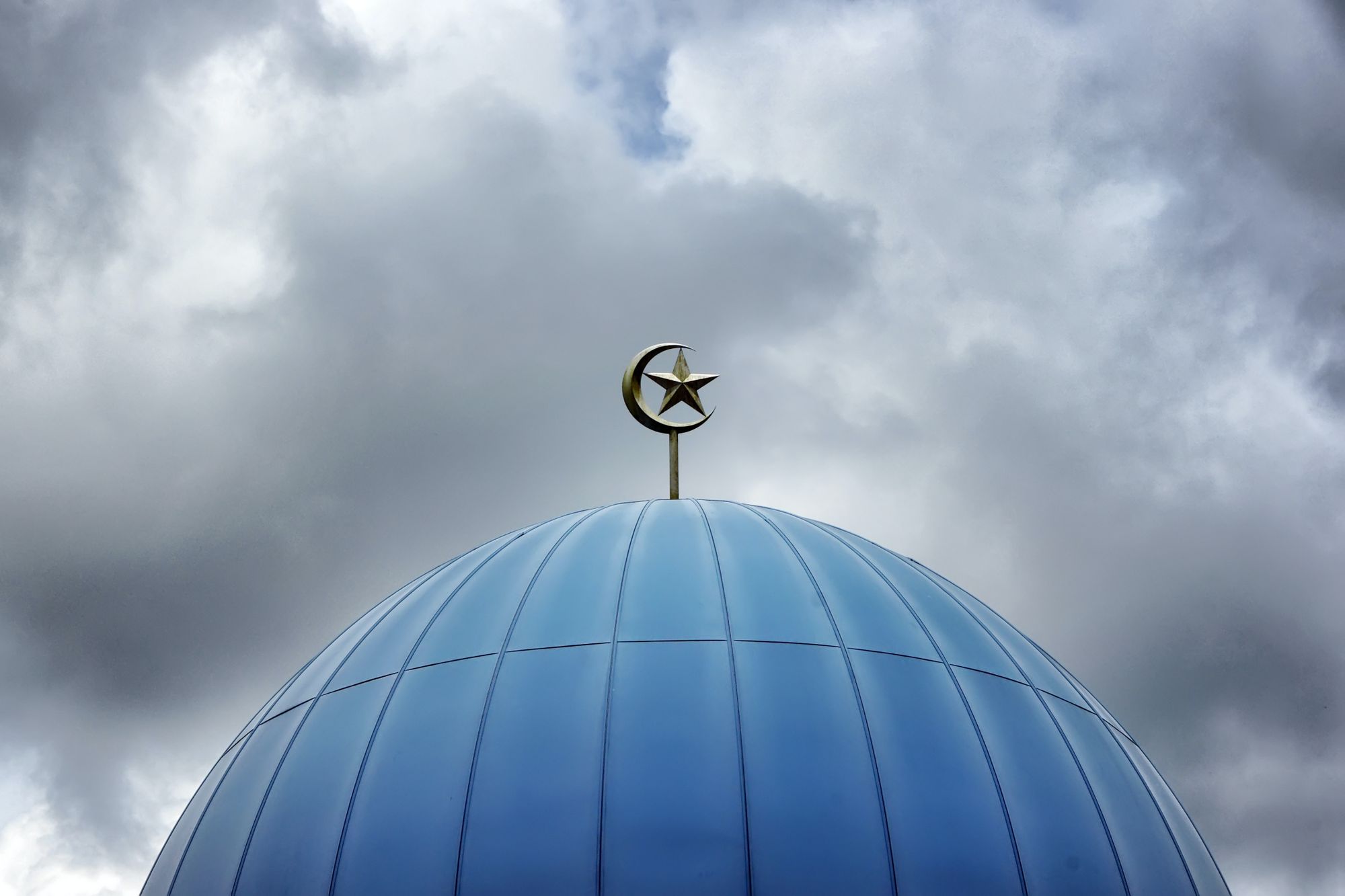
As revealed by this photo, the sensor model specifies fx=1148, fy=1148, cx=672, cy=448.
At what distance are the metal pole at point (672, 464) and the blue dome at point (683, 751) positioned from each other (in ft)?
7.32

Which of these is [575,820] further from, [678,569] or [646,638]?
[678,569]

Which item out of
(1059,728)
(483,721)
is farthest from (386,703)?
(1059,728)

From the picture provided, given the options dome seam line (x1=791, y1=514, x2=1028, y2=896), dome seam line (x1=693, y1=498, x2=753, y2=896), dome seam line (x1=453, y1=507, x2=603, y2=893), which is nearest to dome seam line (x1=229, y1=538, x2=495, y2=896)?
dome seam line (x1=453, y1=507, x2=603, y2=893)

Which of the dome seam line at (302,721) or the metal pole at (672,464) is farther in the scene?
the metal pole at (672,464)

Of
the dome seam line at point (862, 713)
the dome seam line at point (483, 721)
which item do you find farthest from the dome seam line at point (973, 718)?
the dome seam line at point (483, 721)

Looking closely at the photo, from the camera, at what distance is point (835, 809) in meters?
9.67

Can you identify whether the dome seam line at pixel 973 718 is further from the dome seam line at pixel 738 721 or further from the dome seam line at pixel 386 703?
the dome seam line at pixel 386 703

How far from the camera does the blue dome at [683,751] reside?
955 centimetres

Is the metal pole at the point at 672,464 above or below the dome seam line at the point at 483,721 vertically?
above

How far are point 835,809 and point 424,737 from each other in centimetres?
383

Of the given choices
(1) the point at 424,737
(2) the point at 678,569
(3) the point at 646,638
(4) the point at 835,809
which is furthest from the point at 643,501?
(4) the point at 835,809

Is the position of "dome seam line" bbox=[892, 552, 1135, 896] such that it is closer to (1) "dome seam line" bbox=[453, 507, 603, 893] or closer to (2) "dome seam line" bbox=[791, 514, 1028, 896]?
(2) "dome seam line" bbox=[791, 514, 1028, 896]

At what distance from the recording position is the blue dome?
9.55 m

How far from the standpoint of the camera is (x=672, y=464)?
52.5ft
